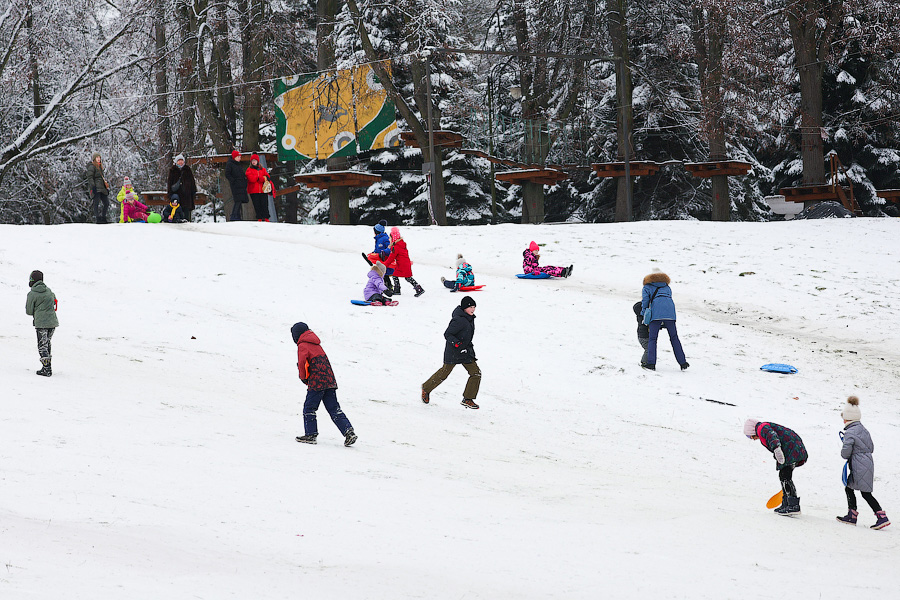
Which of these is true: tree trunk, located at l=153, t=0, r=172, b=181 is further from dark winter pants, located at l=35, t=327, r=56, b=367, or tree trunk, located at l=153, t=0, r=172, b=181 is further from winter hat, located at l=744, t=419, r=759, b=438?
winter hat, located at l=744, t=419, r=759, b=438

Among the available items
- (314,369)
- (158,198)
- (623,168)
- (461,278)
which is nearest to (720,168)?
(623,168)

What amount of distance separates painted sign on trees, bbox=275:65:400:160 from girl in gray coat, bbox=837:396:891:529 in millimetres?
21564

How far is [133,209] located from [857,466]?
22.1 metres

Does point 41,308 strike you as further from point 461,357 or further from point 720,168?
point 720,168

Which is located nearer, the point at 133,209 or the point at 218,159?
the point at 133,209

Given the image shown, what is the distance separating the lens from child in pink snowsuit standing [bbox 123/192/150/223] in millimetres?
24602

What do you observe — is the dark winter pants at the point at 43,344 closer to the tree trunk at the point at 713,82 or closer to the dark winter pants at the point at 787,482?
the dark winter pants at the point at 787,482

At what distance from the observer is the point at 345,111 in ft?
91.8

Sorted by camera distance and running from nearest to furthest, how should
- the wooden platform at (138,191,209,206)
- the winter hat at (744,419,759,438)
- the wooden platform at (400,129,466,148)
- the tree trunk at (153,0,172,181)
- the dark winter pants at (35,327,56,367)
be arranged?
1. the winter hat at (744,419,759,438)
2. the dark winter pants at (35,327,56,367)
3. the wooden platform at (400,129,466,148)
4. the wooden platform at (138,191,209,206)
5. the tree trunk at (153,0,172,181)

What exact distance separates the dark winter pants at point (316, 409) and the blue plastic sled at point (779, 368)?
7.44 m

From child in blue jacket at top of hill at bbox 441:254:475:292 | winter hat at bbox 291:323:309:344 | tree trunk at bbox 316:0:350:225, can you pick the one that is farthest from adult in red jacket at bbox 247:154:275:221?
winter hat at bbox 291:323:309:344

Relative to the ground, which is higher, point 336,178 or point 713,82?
point 713,82

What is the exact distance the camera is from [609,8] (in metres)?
29.8

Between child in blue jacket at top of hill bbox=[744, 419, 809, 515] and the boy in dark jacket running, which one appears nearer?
child in blue jacket at top of hill bbox=[744, 419, 809, 515]
